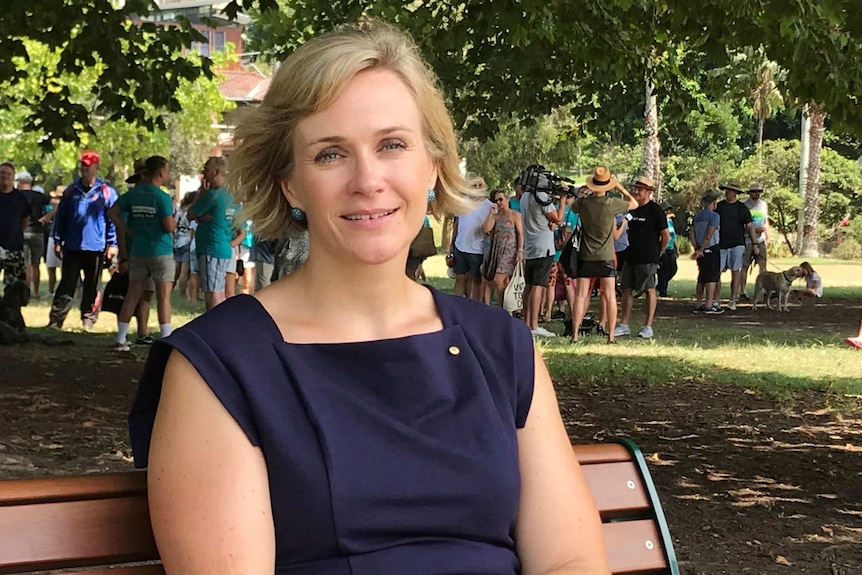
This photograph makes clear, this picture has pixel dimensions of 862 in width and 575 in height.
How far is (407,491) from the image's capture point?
2236mm

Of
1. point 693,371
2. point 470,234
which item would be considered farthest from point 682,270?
point 693,371

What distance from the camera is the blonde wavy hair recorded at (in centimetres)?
235

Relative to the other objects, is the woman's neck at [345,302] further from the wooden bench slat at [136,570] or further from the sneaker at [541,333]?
the sneaker at [541,333]

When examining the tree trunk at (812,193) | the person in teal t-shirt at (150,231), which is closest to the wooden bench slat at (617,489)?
the person in teal t-shirt at (150,231)

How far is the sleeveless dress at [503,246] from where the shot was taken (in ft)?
43.4

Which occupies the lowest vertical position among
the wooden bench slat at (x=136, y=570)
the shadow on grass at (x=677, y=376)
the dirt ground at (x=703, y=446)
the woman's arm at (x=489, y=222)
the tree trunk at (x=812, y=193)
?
the dirt ground at (x=703, y=446)

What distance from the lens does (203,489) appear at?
6.85ft

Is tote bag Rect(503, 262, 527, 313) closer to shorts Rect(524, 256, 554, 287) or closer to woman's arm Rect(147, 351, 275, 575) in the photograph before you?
shorts Rect(524, 256, 554, 287)

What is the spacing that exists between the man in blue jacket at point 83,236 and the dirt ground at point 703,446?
2590mm

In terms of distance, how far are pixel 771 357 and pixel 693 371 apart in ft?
5.15

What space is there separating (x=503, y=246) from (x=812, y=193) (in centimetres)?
2465

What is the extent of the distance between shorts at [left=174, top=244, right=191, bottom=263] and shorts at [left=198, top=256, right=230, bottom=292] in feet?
18.7

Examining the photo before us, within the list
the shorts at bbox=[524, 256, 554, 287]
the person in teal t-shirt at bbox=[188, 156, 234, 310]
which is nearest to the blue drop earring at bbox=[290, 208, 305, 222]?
the person in teal t-shirt at bbox=[188, 156, 234, 310]

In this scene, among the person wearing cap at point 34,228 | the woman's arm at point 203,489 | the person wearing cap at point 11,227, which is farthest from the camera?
the person wearing cap at point 34,228
